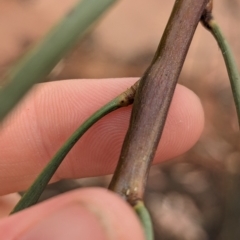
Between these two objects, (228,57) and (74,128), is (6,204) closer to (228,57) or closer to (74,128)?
(74,128)

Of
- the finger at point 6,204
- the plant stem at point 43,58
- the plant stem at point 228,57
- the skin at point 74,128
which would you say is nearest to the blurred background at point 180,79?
the finger at point 6,204

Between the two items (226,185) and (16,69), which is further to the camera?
(226,185)

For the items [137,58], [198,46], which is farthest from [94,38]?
[198,46]

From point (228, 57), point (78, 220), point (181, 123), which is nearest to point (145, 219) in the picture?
point (78, 220)

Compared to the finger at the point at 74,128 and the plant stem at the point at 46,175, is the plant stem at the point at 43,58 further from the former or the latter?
the finger at the point at 74,128

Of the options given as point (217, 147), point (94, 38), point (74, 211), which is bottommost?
point (217, 147)

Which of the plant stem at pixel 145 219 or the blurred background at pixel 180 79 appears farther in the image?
the blurred background at pixel 180 79

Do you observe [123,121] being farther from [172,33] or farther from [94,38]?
[94,38]
